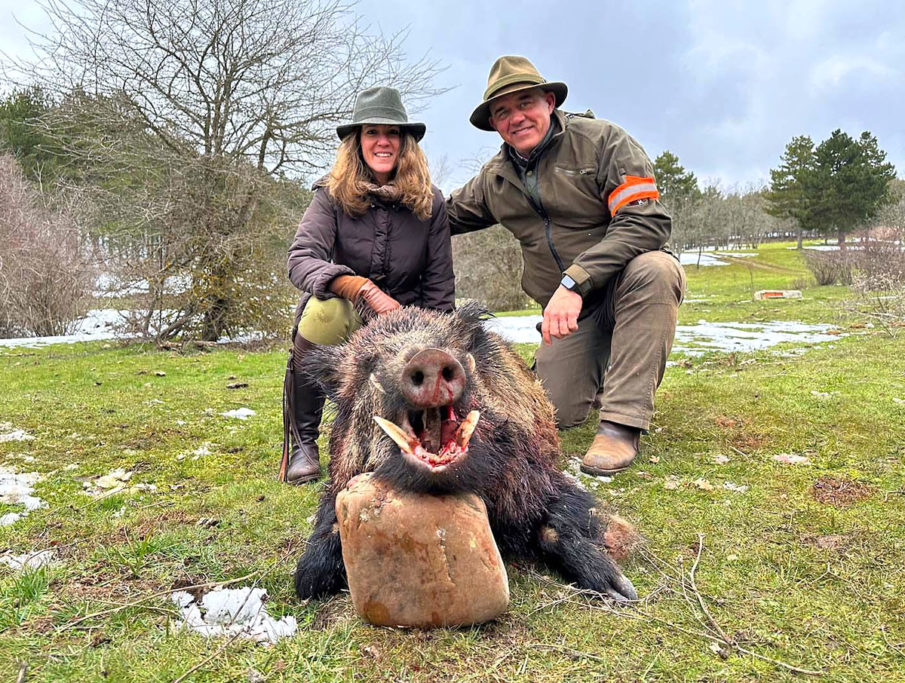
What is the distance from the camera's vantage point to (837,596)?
1.95m

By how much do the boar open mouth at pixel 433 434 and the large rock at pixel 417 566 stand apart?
0.15 metres

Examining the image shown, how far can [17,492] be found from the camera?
3.31m

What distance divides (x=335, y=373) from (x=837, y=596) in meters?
2.01

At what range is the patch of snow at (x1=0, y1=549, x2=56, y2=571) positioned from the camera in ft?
7.65

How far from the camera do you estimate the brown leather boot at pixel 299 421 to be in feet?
11.8

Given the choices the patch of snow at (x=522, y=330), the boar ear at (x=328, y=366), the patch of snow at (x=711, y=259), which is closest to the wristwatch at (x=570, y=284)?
the boar ear at (x=328, y=366)

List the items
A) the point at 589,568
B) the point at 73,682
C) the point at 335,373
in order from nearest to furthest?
the point at 73,682 → the point at 589,568 → the point at 335,373

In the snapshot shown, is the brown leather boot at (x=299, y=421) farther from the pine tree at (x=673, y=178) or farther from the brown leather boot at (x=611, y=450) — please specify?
the pine tree at (x=673, y=178)

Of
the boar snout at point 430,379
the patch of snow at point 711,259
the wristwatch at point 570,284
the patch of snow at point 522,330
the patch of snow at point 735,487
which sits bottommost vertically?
the patch of snow at point 735,487

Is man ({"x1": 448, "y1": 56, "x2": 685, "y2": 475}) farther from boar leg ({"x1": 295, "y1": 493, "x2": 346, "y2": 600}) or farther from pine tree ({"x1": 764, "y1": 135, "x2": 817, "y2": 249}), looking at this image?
pine tree ({"x1": 764, "y1": 135, "x2": 817, "y2": 249})

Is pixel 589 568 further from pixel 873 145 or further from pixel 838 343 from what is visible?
pixel 873 145

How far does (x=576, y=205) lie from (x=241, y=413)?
136 inches

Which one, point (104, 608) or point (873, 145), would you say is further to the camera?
point (873, 145)

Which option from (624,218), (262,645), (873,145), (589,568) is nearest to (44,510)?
(262,645)
